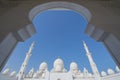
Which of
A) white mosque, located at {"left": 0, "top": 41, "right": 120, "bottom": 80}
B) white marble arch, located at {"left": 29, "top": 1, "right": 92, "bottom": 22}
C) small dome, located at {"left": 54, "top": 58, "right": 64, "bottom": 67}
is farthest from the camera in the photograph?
small dome, located at {"left": 54, "top": 58, "right": 64, "bottom": 67}

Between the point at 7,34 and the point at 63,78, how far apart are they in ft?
73.5

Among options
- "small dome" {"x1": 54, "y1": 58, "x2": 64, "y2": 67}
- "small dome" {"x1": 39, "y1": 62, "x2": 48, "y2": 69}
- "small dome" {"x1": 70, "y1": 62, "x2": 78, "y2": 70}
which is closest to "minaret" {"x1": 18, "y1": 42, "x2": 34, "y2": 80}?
"small dome" {"x1": 39, "y1": 62, "x2": 48, "y2": 69}

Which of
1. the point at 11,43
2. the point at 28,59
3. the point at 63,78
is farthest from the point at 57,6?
the point at 28,59

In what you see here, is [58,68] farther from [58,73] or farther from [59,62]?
[58,73]

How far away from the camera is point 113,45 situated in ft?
5.57

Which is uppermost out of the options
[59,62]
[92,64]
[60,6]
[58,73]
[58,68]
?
[92,64]

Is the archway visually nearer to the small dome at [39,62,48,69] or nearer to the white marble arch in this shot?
the white marble arch

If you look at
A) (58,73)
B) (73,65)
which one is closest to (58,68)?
(58,73)

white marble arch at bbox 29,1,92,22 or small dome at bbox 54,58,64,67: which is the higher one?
small dome at bbox 54,58,64,67

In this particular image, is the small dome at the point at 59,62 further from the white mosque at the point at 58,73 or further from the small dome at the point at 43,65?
the small dome at the point at 43,65

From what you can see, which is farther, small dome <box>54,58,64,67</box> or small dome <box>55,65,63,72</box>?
small dome <box>54,58,64,67</box>

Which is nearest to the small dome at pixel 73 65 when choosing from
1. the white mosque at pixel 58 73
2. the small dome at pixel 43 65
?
the white mosque at pixel 58 73

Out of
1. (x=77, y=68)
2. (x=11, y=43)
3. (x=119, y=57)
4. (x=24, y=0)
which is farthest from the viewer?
(x=77, y=68)

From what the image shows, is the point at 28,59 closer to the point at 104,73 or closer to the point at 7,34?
the point at 104,73
